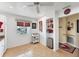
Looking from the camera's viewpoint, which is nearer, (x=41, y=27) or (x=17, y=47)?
(x=17, y=47)

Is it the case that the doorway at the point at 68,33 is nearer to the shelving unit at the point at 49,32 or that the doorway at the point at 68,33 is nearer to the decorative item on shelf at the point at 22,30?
the shelving unit at the point at 49,32

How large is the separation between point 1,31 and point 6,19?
0.19m

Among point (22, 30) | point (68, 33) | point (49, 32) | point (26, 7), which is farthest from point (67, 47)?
point (26, 7)

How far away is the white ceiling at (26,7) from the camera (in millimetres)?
1185

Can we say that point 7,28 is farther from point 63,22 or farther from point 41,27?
point 63,22

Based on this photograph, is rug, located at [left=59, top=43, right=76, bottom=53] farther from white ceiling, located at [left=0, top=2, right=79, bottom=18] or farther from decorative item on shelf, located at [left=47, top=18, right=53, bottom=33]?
white ceiling, located at [left=0, top=2, right=79, bottom=18]

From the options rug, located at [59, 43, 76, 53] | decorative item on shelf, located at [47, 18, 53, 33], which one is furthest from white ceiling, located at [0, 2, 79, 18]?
rug, located at [59, 43, 76, 53]

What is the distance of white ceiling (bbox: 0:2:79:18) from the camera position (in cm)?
119

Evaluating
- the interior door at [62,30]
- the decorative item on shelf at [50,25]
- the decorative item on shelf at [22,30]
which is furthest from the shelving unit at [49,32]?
the decorative item on shelf at [22,30]

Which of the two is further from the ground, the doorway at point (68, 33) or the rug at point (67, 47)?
the doorway at point (68, 33)

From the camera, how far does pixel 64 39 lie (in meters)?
1.43

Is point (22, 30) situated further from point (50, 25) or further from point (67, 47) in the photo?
point (67, 47)

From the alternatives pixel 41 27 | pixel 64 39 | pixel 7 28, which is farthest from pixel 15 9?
pixel 64 39

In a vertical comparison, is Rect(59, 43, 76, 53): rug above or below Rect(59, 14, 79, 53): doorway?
below
